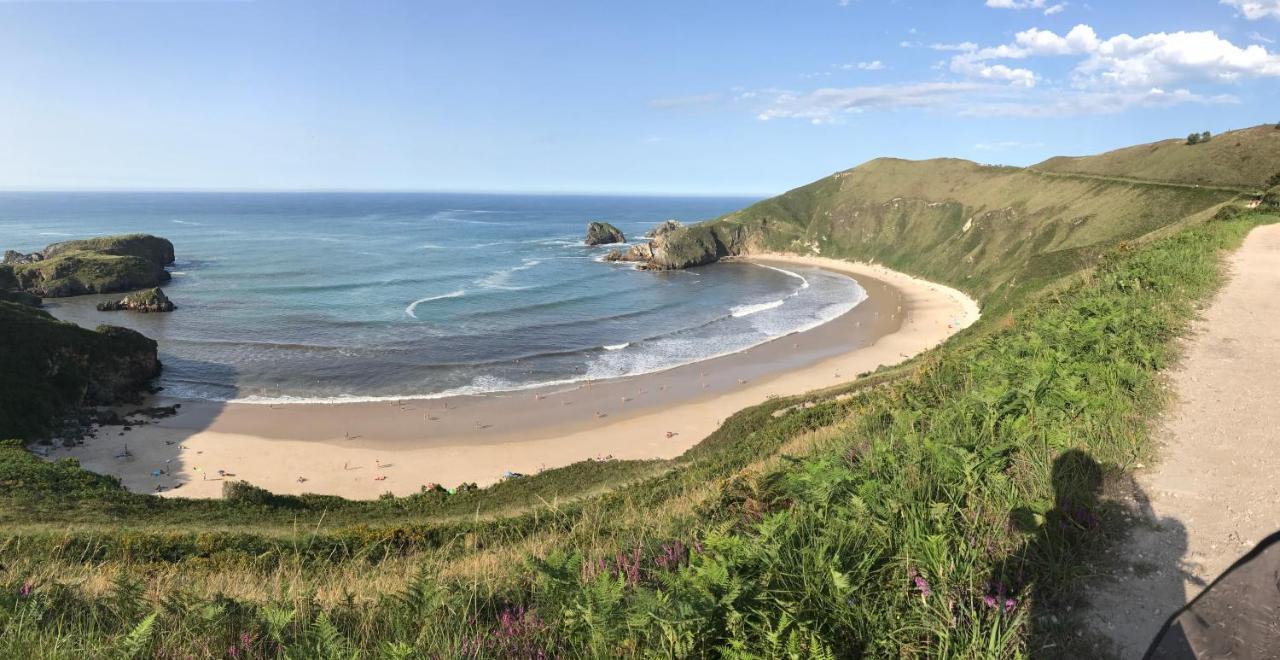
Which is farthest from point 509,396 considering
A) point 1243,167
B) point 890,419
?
point 1243,167

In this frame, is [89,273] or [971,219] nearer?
[89,273]

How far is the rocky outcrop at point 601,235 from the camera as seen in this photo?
484 feet

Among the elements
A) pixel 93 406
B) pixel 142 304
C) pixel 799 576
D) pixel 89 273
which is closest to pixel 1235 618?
pixel 799 576

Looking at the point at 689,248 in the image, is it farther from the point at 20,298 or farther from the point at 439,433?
the point at 20,298

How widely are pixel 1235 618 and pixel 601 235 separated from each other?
149121mm

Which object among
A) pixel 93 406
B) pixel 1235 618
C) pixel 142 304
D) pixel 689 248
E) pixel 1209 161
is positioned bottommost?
pixel 93 406

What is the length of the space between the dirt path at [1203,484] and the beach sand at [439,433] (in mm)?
25225

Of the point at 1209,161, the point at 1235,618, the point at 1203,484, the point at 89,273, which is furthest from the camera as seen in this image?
the point at 89,273

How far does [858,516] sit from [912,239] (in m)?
121

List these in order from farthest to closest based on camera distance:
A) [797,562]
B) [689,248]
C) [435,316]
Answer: [689,248] → [435,316] → [797,562]

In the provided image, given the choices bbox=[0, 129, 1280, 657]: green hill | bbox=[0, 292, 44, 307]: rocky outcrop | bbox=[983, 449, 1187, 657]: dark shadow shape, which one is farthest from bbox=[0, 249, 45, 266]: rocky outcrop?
bbox=[983, 449, 1187, 657]: dark shadow shape

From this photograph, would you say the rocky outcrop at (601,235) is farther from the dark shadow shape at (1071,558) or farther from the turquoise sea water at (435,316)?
the dark shadow shape at (1071,558)

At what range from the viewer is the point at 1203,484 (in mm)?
6305

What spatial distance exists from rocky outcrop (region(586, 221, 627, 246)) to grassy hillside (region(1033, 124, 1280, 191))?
9655 centimetres
